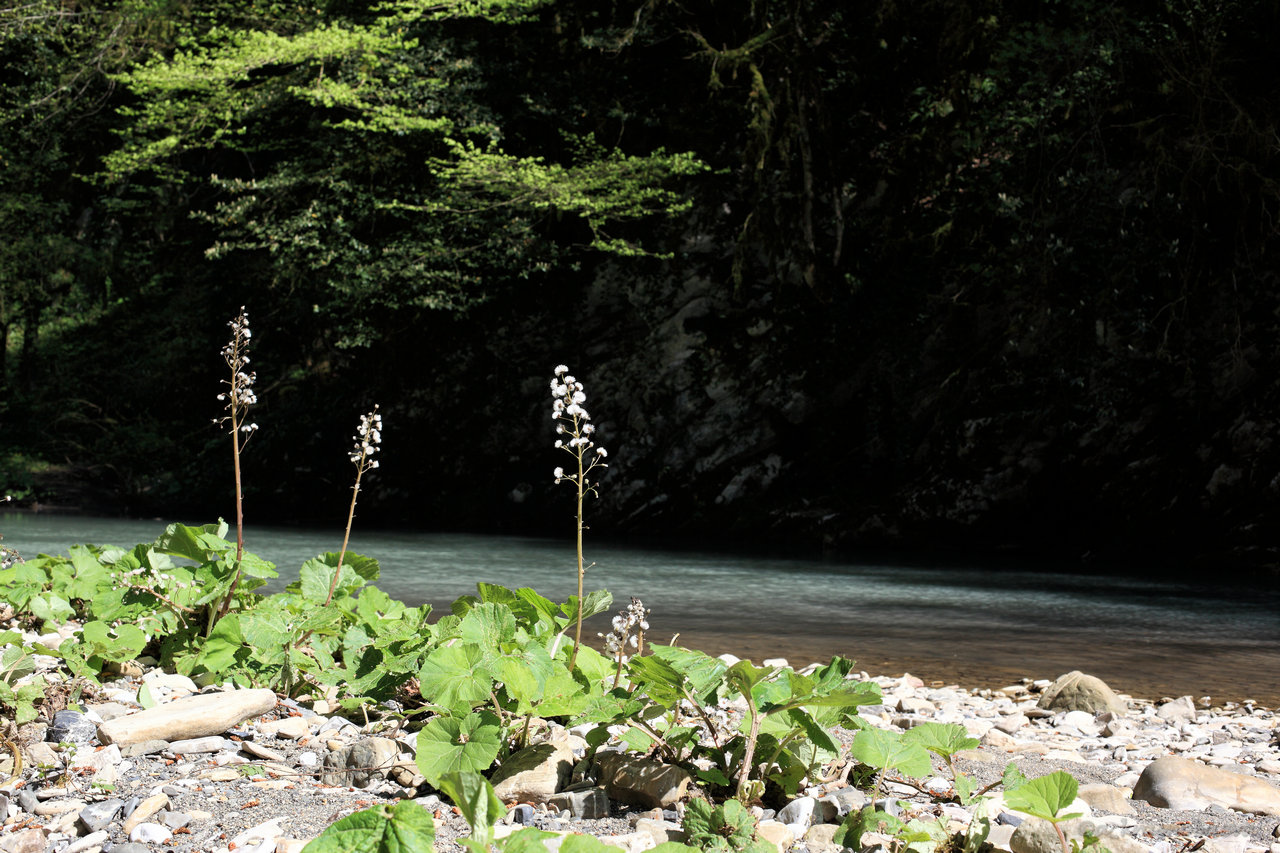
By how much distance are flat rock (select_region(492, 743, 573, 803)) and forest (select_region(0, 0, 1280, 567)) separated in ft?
30.5

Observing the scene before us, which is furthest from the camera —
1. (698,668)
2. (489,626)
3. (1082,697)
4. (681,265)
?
(681,265)

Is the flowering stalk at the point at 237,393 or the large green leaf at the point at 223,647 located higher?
the flowering stalk at the point at 237,393

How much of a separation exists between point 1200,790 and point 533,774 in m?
1.40

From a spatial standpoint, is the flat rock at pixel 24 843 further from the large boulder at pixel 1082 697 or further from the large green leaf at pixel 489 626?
the large boulder at pixel 1082 697

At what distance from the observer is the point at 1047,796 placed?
1582mm

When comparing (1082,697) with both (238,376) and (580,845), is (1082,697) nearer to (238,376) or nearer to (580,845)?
(580,845)

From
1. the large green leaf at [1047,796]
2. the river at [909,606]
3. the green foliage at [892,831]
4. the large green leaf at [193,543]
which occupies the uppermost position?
the large green leaf at [193,543]

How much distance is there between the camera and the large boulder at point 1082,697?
3.52 metres

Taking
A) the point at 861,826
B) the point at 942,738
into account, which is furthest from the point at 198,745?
the point at 942,738

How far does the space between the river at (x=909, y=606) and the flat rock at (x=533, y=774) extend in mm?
2751

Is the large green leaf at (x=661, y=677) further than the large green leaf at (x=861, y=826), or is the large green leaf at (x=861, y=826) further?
the large green leaf at (x=661, y=677)

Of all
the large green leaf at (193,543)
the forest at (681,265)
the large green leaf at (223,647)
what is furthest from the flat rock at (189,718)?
the forest at (681,265)

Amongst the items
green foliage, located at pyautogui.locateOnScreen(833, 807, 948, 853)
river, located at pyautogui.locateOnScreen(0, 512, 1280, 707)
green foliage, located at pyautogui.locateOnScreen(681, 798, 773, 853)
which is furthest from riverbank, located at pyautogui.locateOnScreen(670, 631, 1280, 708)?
green foliage, located at pyautogui.locateOnScreen(681, 798, 773, 853)

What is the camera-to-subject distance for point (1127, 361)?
1060 centimetres
